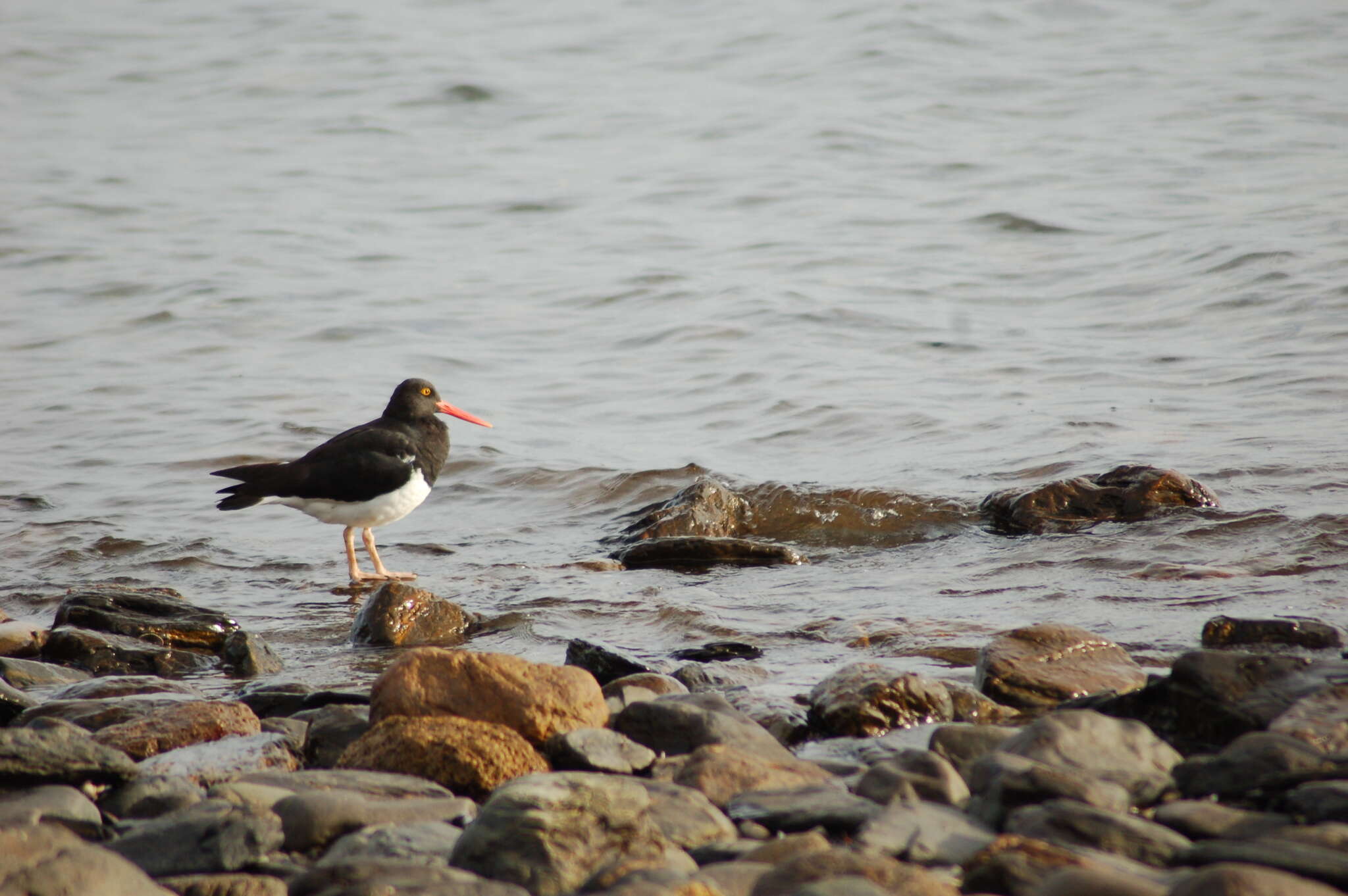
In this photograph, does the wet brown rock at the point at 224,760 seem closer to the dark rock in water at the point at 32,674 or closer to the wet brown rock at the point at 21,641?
the dark rock in water at the point at 32,674

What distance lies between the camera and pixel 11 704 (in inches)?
167

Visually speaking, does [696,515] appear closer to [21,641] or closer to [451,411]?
[451,411]

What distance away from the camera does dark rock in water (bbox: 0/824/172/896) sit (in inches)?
99.8

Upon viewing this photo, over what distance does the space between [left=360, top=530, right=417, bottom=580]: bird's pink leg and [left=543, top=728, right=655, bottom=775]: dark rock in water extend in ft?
10.9

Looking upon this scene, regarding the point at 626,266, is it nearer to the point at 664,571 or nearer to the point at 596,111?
the point at 596,111

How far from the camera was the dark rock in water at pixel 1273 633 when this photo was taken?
13.8 feet

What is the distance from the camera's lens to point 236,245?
49.8ft

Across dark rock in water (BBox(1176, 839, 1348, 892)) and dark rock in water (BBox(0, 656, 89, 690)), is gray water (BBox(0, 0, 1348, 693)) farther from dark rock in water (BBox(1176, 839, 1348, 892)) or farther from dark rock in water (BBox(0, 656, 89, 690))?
dark rock in water (BBox(1176, 839, 1348, 892))

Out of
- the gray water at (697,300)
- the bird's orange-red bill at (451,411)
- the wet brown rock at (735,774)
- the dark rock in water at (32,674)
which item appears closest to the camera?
the wet brown rock at (735,774)

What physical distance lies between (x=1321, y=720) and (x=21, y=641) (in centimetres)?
468

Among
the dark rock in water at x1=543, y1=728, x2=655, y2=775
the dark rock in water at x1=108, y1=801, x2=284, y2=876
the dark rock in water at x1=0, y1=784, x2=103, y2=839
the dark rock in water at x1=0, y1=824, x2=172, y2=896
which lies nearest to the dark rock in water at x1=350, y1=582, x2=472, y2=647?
the dark rock in water at x1=543, y1=728, x2=655, y2=775

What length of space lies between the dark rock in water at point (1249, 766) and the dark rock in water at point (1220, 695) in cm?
35

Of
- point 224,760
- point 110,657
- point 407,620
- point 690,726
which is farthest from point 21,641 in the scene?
point 690,726

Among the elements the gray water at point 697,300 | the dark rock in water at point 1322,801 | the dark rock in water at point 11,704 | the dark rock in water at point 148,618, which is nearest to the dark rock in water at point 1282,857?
the dark rock in water at point 1322,801
